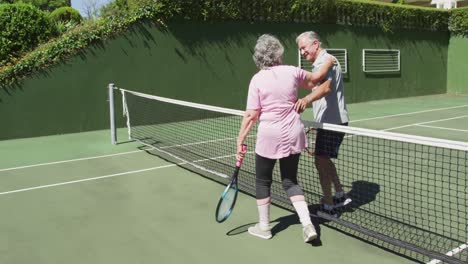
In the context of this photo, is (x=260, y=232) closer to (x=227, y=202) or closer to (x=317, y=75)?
(x=227, y=202)

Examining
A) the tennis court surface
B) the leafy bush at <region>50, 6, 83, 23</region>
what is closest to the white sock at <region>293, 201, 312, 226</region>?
the tennis court surface

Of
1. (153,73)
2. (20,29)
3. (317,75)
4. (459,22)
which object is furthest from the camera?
(459,22)

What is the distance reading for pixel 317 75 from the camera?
12.4 ft

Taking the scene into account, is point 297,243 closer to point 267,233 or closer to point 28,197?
point 267,233

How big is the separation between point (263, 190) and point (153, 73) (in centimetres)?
787

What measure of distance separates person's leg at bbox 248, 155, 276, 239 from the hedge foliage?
7.60 m

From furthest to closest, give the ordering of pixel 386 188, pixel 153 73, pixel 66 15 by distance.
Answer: pixel 66 15, pixel 153 73, pixel 386 188

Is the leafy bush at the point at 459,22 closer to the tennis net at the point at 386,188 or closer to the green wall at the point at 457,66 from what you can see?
the green wall at the point at 457,66

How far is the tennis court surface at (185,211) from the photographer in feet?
11.9

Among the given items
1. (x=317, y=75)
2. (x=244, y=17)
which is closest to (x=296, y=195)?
(x=317, y=75)

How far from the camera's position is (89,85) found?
1019 cm

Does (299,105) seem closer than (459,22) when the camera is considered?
Yes

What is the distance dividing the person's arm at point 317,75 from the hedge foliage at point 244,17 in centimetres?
764

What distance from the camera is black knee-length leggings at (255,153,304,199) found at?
364cm
